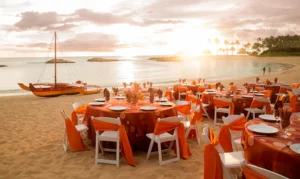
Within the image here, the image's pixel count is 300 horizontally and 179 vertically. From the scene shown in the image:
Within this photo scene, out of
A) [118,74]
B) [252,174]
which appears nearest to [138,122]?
[252,174]

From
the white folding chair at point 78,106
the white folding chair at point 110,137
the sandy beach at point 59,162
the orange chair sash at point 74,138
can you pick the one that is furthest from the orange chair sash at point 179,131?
the white folding chair at point 78,106

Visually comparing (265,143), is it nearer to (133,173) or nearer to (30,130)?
(133,173)

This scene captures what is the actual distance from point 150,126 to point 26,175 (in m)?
2.26

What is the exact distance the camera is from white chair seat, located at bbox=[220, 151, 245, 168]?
295 centimetres

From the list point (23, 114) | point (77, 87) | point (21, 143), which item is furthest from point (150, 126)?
point (77, 87)

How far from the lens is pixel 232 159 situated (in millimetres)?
3115

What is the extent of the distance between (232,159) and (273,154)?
79cm

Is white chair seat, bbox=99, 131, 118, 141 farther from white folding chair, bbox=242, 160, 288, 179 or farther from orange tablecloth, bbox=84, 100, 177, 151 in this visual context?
white folding chair, bbox=242, 160, 288, 179

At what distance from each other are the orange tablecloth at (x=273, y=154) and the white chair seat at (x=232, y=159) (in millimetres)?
210

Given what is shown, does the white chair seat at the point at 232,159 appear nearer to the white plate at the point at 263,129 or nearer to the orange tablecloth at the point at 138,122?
the white plate at the point at 263,129

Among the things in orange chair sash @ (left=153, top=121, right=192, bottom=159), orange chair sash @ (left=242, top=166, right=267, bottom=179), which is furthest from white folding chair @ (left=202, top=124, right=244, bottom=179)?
orange chair sash @ (left=153, top=121, right=192, bottom=159)

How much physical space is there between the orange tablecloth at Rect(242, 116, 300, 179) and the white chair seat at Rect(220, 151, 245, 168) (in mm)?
210

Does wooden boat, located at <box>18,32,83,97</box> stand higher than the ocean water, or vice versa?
the ocean water

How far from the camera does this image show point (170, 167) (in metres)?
3.94
